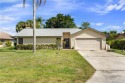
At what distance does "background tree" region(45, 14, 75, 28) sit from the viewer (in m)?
65.4

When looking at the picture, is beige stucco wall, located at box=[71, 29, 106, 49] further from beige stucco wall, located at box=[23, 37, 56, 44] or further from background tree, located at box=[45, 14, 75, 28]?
background tree, located at box=[45, 14, 75, 28]

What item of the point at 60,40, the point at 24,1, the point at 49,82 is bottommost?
the point at 49,82

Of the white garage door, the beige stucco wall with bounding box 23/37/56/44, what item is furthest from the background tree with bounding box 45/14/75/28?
the white garage door

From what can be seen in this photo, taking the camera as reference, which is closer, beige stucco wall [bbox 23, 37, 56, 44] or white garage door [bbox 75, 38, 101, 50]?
white garage door [bbox 75, 38, 101, 50]

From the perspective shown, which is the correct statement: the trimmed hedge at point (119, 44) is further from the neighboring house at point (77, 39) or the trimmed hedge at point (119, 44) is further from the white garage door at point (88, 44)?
the white garage door at point (88, 44)

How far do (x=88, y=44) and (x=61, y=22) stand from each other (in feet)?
86.6

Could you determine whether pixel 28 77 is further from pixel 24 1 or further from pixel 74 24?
pixel 74 24

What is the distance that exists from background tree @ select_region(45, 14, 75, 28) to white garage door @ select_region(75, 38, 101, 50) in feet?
81.7

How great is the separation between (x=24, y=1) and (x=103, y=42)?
1749cm

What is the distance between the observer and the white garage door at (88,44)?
40312 millimetres

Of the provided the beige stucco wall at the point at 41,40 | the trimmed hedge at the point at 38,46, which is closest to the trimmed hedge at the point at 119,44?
the trimmed hedge at the point at 38,46

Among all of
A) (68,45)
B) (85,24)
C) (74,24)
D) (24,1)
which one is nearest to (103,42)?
(68,45)

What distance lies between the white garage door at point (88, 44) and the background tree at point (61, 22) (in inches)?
981

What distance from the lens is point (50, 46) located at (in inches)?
1564
